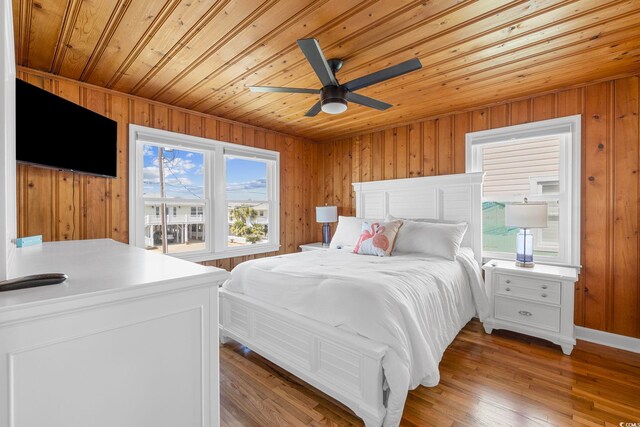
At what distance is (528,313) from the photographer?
2.56m

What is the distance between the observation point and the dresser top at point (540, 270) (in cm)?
241

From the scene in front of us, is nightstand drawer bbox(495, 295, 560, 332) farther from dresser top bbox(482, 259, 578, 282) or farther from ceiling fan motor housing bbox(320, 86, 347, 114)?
ceiling fan motor housing bbox(320, 86, 347, 114)

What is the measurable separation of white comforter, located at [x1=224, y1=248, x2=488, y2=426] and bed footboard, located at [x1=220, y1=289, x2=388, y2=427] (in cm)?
6

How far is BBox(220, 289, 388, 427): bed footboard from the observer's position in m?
1.56

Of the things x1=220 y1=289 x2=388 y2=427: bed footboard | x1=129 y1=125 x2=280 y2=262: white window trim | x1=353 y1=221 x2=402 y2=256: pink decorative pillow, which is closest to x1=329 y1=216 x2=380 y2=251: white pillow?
x1=353 y1=221 x2=402 y2=256: pink decorative pillow

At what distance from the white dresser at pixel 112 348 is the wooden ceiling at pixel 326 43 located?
61.6 inches

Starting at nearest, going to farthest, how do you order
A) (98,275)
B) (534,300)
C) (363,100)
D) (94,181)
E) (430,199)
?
1. (98,275)
2. (363,100)
3. (534,300)
4. (94,181)
5. (430,199)

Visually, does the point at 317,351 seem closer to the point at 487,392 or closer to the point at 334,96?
the point at 487,392

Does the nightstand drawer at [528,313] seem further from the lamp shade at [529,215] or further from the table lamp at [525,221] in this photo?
the lamp shade at [529,215]

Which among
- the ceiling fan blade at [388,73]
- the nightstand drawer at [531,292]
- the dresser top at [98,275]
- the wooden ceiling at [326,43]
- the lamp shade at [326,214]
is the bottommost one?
the nightstand drawer at [531,292]

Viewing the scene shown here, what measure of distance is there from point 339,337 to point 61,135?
2.37 m

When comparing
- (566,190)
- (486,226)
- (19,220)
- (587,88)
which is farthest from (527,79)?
(19,220)

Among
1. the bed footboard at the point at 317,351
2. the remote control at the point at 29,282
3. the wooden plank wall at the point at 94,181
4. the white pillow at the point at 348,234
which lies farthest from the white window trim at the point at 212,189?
the remote control at the point at 29,282

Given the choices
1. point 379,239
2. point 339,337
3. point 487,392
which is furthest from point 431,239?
point 339,337
